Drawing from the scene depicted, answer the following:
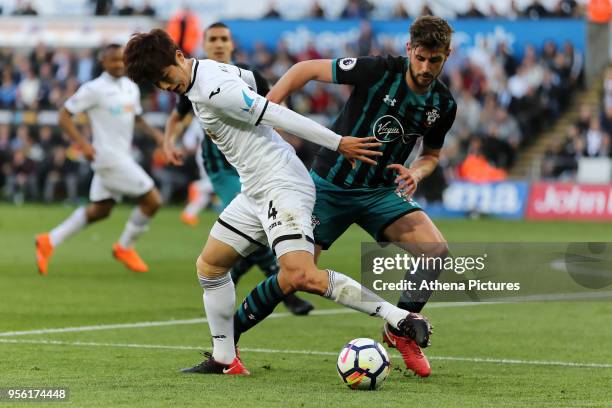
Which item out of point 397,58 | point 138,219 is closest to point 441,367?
point 397,58

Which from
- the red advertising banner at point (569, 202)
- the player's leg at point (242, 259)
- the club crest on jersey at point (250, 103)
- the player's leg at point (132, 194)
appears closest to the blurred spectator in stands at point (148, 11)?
the red advertising banner at point (569, 202)

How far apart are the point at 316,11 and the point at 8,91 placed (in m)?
8.38

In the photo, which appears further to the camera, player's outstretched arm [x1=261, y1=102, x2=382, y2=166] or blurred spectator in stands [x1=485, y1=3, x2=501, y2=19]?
blurred spectator in stands [x1=485, y1=3, x2=501, y2=19]

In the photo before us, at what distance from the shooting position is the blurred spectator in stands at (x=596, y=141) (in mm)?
25312

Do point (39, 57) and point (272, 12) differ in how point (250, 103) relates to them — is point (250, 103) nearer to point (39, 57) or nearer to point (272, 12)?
point (272, 12)

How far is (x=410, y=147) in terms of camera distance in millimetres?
8109

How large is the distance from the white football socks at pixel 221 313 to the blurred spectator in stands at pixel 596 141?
18666 millimetres

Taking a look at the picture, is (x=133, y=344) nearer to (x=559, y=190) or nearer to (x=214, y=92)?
(x=214, y=92)

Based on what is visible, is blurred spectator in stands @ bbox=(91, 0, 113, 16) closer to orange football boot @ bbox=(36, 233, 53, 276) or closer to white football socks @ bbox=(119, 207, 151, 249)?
white football socks @ bbox=(119, 207, 151, 249)

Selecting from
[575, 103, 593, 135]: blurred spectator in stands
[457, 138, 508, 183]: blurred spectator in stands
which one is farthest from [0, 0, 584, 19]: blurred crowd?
[457, 138, 508, 183]: blurred spectator in stands

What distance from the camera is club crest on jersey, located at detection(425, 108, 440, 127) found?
792 centimetres

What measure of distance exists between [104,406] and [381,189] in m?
2.56

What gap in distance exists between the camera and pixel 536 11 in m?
29.5

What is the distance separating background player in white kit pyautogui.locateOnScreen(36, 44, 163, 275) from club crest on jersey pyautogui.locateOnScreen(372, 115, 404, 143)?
21.6 feet
